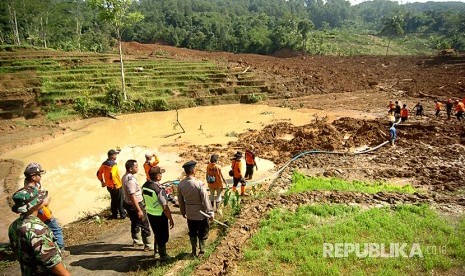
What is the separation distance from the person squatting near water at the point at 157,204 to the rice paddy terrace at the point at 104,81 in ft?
70.8

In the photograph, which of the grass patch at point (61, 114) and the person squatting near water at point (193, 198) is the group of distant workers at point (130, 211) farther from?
the grass patch at point (61, 114)

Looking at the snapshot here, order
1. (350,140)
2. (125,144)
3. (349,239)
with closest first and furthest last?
(349,239), (350,140), (125,144)

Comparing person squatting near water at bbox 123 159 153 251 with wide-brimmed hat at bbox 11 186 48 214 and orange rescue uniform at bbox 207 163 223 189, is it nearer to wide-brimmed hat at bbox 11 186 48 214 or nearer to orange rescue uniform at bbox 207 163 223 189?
orange rescue uniform at bbox 207 163 223 189

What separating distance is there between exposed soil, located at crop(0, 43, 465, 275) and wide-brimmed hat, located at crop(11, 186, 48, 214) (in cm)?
313

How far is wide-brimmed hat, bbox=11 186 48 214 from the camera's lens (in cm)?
402

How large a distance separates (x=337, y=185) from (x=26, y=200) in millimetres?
9197

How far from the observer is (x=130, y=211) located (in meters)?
7.07

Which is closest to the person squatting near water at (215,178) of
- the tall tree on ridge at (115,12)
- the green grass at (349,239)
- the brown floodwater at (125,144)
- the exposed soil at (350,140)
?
the exposed soil at (350,140)

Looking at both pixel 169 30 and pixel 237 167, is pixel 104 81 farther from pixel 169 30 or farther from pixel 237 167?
pixel 169 30

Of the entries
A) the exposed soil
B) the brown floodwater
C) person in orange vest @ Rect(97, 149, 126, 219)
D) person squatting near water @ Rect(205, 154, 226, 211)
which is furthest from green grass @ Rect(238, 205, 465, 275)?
the brown floodwater

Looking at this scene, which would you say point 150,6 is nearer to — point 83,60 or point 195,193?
point 83,60

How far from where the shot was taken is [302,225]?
7.78 m

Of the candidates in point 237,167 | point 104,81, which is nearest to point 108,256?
point 237,167

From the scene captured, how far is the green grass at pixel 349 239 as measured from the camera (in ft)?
20.4
